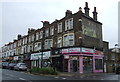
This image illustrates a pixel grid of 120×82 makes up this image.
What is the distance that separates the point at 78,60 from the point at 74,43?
2.89m

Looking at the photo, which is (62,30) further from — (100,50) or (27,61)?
(27,61)

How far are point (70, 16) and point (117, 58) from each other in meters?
17.7

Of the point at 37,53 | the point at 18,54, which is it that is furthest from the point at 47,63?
the point at 18,54

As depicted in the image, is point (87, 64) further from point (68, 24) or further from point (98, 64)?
point (68, 24)

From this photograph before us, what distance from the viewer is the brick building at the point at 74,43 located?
2731cm

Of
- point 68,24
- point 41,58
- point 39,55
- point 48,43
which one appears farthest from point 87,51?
point 39,55

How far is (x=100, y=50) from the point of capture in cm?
3161

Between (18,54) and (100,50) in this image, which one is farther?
(18,54)

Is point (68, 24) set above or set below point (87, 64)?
above

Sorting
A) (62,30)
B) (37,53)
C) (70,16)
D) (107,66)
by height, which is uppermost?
(70,16)

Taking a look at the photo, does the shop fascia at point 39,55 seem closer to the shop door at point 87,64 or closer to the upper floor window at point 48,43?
the upper floor window at point 48,43

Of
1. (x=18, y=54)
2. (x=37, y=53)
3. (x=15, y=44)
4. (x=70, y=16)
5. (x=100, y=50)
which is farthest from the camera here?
(x=15, y=44)

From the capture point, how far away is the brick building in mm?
27312

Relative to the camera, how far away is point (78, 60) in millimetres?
26984
